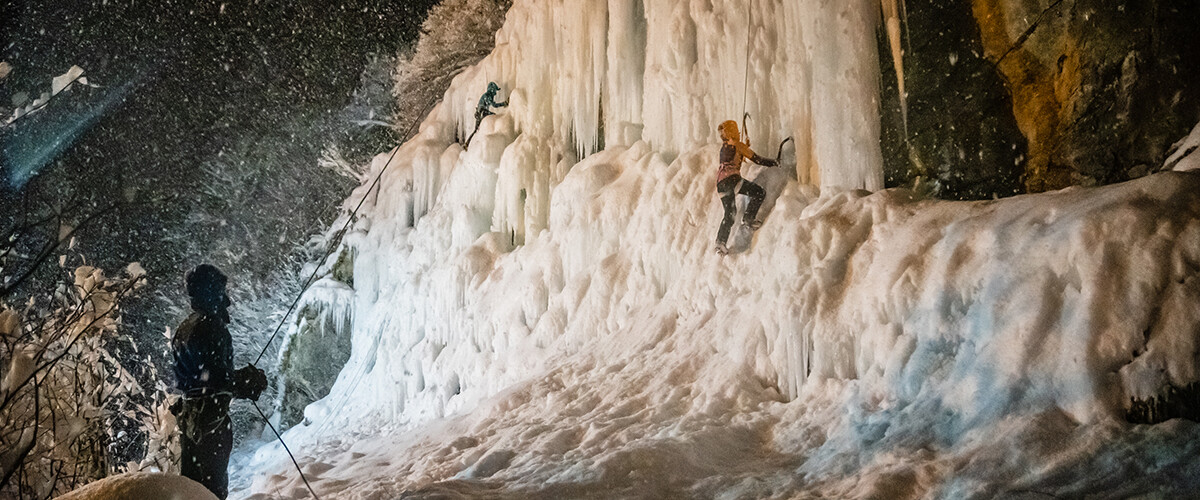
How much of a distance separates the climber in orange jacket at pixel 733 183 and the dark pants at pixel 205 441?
401 cm

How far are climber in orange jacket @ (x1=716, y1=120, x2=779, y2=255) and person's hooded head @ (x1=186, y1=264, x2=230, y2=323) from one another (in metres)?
3.88

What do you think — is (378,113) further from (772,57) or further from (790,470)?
(790,470)

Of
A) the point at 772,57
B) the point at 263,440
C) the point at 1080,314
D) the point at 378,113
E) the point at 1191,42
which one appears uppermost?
the point at 378,113

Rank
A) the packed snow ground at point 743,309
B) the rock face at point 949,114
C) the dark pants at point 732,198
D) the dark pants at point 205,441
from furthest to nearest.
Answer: the dark pants at point 732,198
the rock face at point 949,114
the dark pants at point 205,441
the packed snow ground at point 743,309

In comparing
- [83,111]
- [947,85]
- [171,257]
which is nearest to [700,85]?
[947,85]

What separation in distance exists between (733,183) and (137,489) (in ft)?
15.7

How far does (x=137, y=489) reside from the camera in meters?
2.68

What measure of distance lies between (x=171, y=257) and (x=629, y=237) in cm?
1521

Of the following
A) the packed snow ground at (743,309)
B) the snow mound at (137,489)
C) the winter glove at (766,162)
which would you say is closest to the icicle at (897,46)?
the packed snow ground at (743,309)

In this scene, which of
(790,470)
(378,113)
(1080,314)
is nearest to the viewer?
(1080,314)

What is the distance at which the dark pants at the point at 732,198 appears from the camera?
6285 mm

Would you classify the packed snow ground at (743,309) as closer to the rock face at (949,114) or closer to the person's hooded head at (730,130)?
the rock face at (949,114)

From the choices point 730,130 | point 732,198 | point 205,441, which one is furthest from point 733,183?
point 205,441

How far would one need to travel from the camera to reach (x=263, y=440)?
14.4 metres
